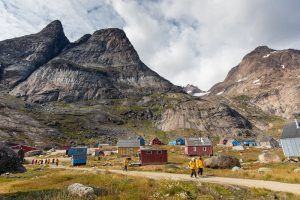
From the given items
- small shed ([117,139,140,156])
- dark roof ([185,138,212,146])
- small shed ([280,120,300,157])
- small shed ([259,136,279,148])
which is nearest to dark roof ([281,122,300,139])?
small shed ([280,120,300,157])

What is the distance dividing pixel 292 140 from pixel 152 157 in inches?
1212

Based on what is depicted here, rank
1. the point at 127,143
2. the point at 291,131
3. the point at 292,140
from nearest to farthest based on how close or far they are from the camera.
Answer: the point at 292,140
the point at 291,131
the point at 127,143

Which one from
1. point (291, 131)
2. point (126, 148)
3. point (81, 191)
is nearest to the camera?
point (81, 191)

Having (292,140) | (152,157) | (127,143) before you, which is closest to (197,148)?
(127,143)

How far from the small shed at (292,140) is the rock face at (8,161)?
63.3 metres

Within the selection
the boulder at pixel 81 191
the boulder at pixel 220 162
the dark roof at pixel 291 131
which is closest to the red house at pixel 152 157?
the boulder at pixel 220 162

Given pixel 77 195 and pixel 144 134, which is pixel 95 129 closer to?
pixel 144 134

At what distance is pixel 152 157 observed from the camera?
7119 centimetres

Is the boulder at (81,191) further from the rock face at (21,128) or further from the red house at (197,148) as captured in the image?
the rock face at (21,128)

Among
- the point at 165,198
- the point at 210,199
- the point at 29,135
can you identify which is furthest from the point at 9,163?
the point at 29,135

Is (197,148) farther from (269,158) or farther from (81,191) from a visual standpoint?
(81,191)

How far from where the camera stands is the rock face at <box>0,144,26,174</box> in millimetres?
18195

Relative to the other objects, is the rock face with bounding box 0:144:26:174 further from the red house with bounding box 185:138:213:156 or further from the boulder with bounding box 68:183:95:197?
the red house with bounding box 185:138:213:156

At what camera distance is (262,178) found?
3472 centimetres
